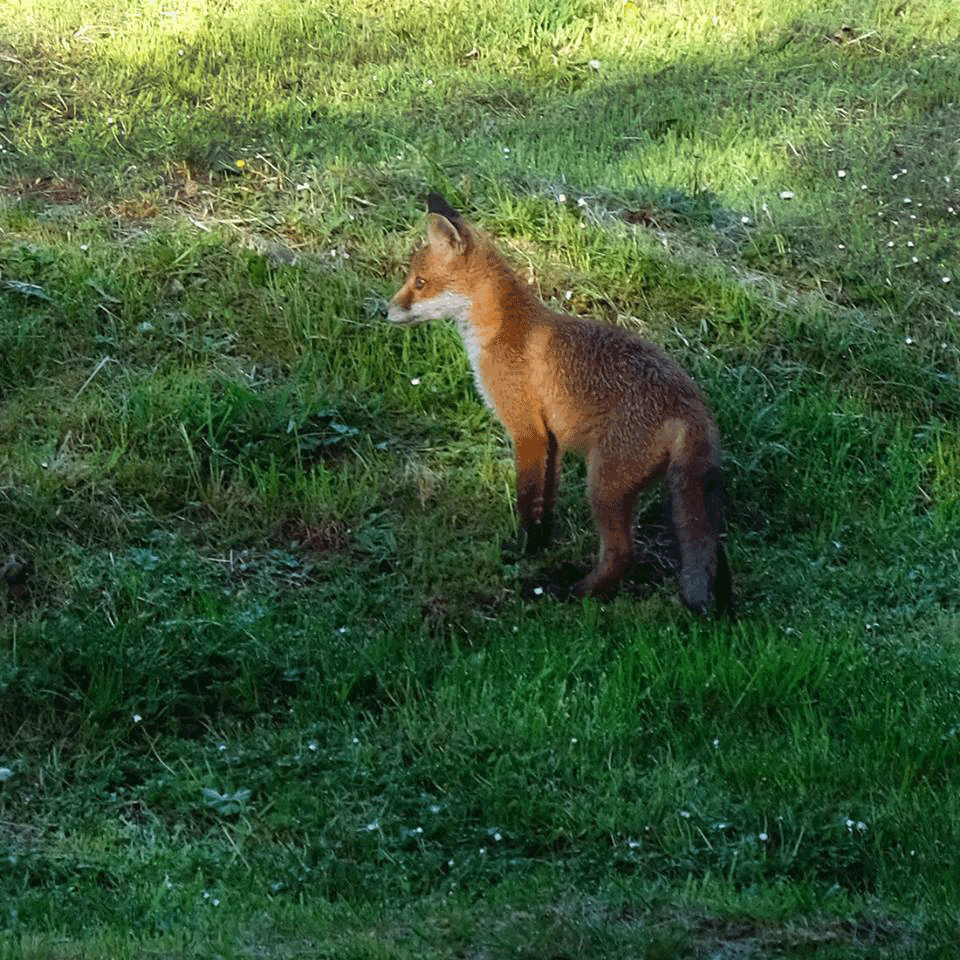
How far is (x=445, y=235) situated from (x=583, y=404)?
109 centimetres

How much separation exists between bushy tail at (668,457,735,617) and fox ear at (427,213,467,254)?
1587mm

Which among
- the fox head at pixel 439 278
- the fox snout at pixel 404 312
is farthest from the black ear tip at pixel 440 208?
the fox snout at pixel 404 312

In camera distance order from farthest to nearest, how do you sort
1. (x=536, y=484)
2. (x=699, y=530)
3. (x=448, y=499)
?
(x=448, y=499) → (x=536, y=484) → (x=699, y=530)

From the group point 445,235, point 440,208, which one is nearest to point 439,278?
point 445,235

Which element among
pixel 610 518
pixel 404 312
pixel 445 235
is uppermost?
pixel 445 235

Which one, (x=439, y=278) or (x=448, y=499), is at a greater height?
(x=439, y=278)

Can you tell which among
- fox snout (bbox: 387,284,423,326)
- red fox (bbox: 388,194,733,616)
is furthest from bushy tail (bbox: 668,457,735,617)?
fox snout (bbox: 387,284,423,326)

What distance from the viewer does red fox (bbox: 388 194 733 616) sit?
22.4 feet

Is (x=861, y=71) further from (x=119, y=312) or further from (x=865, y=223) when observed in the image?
(x=119, y=312)

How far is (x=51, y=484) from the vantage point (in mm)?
7500

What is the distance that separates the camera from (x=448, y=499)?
7.93 metres

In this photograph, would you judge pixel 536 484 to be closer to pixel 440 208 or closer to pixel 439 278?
pixel 439 278

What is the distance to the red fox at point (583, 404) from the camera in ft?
22.4

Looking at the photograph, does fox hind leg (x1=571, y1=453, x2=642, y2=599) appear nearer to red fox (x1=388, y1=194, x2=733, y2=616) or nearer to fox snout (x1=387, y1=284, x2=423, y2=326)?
red fox (x1=388, y1=194, x2=733, y2=616)
